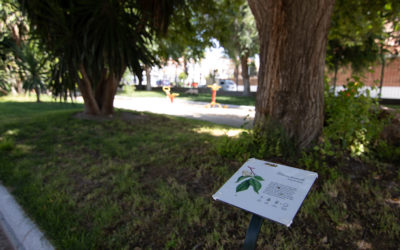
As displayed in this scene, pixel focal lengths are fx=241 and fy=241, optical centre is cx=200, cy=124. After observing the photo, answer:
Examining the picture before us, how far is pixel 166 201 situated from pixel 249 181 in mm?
1362

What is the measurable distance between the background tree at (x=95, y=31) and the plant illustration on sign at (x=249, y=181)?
422 centimetres

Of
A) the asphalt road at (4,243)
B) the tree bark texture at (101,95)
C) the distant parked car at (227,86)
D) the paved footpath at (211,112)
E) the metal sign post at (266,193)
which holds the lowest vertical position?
the asphalt road at (4,243)

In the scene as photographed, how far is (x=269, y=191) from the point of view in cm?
155

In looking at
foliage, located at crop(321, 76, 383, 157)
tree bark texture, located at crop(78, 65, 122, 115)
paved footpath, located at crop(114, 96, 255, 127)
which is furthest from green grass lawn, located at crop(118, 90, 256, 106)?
foliage, located at crop(321, 76, 383, 157)

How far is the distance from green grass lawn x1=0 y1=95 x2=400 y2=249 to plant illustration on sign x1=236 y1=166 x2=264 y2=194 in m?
0.73

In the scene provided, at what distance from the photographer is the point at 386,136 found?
374cm

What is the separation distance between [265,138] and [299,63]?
3.63 feet

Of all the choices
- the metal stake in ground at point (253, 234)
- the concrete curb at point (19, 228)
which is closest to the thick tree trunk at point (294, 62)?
the metal stake in ground at point (253, 234)

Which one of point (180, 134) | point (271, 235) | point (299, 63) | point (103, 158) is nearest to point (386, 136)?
point (299, 63)

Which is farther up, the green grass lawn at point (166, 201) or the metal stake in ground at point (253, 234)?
the metal stake in ground at point (253, 234)

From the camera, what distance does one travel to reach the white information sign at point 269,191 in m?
1.37

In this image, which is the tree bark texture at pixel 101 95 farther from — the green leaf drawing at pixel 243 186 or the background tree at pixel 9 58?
the green leaf drawing at pixel 243 186

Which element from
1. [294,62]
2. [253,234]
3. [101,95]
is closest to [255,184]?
[253,234]

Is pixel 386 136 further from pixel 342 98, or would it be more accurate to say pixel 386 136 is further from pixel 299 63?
pixel 299 63
